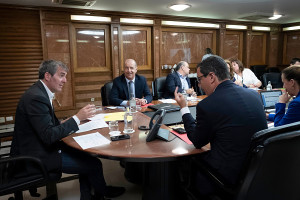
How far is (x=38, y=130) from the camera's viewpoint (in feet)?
5.17

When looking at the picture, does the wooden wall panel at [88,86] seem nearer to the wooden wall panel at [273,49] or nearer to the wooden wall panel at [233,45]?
the wooden wall panel at [233,45]

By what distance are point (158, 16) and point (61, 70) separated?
180 inches

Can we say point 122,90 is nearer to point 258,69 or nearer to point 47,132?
point 47,132

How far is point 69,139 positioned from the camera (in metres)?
1.66

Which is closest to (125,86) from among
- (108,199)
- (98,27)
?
(108,199)

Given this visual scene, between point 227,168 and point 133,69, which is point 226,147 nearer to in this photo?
point 227,168

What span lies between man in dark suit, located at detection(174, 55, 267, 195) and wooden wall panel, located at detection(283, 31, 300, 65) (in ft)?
25.6

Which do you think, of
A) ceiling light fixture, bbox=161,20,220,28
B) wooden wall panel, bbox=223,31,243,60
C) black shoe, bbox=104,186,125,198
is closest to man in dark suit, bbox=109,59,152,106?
black shoe, bbox=104,186,125,198

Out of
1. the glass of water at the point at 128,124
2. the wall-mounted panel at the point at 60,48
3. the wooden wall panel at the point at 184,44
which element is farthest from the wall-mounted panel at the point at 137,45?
the glass of water at the point at 128,124

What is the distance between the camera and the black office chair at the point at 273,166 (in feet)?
2.98

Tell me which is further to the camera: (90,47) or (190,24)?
(190,24)

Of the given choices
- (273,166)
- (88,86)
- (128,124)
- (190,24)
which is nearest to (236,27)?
(190,24)

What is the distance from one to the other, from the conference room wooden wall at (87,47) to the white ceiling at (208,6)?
0.29m

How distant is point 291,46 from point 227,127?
8.13 metres
